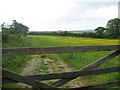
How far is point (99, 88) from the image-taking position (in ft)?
12.0

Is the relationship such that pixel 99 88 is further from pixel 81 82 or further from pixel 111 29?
pixel 111 29

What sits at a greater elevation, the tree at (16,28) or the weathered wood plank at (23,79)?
the tree at (16,28)

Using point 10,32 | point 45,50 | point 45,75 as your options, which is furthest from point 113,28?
point 45,50

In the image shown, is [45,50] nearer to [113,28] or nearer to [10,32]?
[10,32]

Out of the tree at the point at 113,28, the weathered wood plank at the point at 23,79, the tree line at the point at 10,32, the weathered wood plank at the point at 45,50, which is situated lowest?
the weathered wood plank at the point at 23,79

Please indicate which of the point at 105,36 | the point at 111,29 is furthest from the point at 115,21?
the point at 105,36

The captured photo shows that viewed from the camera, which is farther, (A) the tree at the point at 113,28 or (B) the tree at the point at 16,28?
(A) the tree at the point at 113,28

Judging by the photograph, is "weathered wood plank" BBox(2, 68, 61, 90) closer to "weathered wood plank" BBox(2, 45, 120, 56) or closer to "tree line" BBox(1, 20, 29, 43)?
"weathered wood plank" BBox(2, 45, 120, 56)

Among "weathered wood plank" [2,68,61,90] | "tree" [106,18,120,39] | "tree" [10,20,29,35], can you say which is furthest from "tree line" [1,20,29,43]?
"tree" [106,18,120,39]

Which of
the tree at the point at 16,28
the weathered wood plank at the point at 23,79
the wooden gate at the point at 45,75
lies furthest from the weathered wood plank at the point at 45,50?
the tree at the point at 16,28

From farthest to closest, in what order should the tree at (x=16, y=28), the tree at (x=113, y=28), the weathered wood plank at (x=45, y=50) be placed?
the tree at (x=113, y=28), the tree at (x=16, y=28), the weathered wood plank at (x=45, y=50)

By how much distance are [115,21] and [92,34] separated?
12.7 meters

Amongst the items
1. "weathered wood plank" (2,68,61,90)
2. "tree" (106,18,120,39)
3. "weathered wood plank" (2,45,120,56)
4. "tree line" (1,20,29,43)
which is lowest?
"weathered wood plank" (2,68,61,90)

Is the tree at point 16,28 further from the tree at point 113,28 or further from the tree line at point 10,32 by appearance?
the tree at point 113,28
